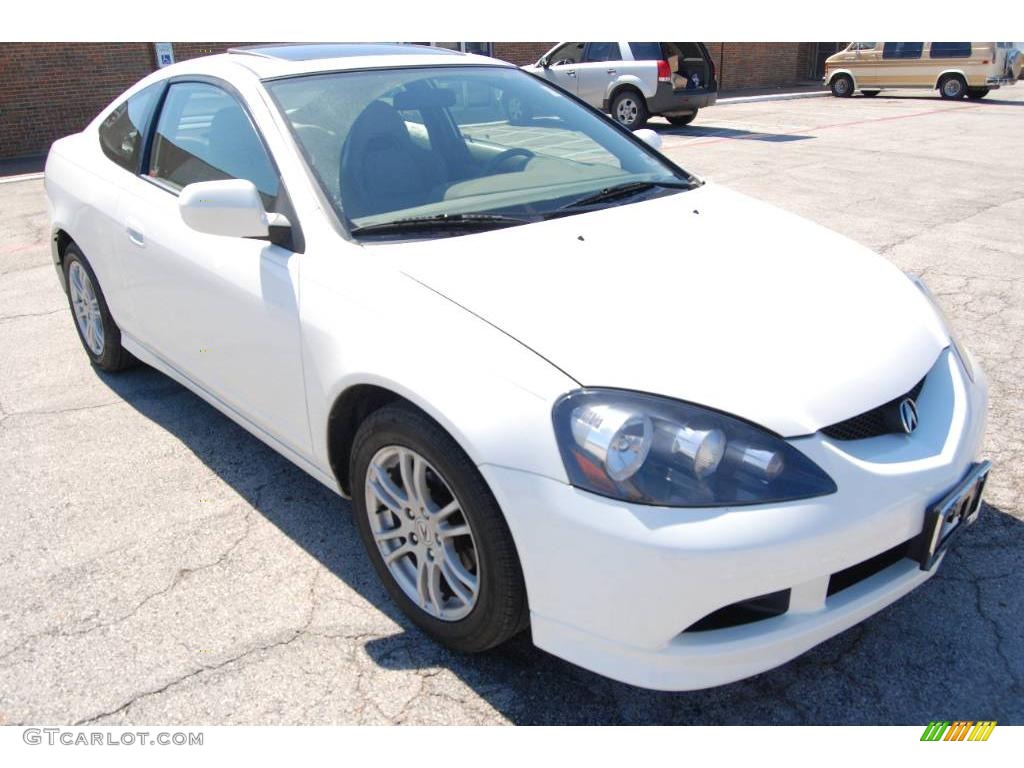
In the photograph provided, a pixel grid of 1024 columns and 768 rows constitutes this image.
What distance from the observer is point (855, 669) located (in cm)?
247

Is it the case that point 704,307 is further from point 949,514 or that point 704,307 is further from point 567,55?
point 567,55

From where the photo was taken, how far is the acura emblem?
7.36ft

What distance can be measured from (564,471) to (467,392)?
33 centimetres

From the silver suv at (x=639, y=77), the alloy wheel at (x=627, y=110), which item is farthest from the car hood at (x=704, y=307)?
the alloy wheel at (x=627, y=110)

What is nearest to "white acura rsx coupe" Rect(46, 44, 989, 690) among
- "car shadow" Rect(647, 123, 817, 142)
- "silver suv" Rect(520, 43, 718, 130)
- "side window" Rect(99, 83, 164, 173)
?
"side window" Rect(99, 83, 164, 173)

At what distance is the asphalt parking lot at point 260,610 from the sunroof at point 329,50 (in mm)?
1662

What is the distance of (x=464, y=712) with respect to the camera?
2357 millimetres

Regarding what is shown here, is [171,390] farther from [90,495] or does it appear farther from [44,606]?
[44,606]

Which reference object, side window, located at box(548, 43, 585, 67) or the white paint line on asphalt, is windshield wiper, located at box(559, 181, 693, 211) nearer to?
the white paint line on asphalt

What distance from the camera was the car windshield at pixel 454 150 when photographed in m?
2.85

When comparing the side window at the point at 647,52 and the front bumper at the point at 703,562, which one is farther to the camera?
the side window at the point at 647,52
